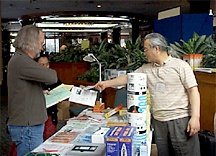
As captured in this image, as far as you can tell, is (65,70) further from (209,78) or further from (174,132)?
(174,132)

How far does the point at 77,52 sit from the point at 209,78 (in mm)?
5239

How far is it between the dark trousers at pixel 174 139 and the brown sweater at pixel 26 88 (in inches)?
38.3

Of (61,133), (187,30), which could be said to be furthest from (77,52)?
(61,133)

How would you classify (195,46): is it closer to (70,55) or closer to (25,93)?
(25,93)

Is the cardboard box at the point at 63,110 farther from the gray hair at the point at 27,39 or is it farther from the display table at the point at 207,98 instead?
the gray hair at the point at 27,39

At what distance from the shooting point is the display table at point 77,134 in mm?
2080

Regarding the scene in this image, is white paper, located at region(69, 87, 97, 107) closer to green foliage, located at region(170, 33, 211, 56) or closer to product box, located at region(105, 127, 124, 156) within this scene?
product box, located at region(105, 127, 124, 156)

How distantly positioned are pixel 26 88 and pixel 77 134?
49 centimetres

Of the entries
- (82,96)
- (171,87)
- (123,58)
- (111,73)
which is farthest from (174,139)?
(123,58)

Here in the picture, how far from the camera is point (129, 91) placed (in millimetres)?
2121

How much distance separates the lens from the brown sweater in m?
2.57

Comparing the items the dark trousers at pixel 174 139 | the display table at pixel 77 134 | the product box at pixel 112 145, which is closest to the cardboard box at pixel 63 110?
the display table at pixel 77 134

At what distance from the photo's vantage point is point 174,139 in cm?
306

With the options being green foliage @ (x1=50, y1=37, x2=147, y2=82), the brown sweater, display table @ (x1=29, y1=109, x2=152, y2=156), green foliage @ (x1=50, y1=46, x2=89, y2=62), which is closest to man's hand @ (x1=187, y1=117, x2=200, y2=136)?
display table @ (x1=29, y1=109, x2=152, y2=156)
